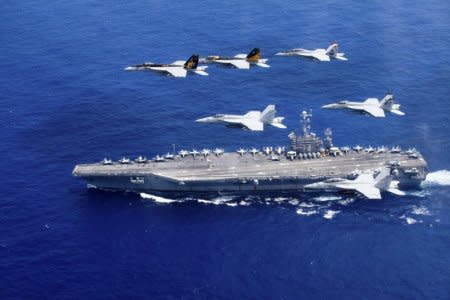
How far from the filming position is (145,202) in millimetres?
167875

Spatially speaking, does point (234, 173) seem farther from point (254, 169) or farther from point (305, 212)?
point (305, 212)

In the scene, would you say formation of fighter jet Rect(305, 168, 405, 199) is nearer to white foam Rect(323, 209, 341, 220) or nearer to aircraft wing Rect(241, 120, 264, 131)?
white foam Rect(323, 209, 341, 220)

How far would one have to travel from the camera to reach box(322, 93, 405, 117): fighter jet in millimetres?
190750

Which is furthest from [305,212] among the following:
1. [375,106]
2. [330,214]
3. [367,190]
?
[375,106]

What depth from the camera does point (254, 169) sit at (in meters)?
173

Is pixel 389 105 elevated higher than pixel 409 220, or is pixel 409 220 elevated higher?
pixel 389 105

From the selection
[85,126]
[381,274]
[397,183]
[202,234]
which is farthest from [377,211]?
[85,126]

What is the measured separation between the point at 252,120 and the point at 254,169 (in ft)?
65.1

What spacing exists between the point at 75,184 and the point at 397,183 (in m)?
78.0

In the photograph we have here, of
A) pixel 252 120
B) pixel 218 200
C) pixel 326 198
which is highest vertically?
pixel 252 120

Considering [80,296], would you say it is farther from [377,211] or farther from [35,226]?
[377,211]

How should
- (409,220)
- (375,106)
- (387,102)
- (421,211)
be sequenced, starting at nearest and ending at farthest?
(409,220) → (421,211) → (387,102) → (375,106)

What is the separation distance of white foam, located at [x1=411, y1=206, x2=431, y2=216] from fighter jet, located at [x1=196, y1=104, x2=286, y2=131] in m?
41.9

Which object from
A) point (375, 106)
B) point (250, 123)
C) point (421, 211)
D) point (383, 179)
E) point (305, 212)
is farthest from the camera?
point (375, 106)
